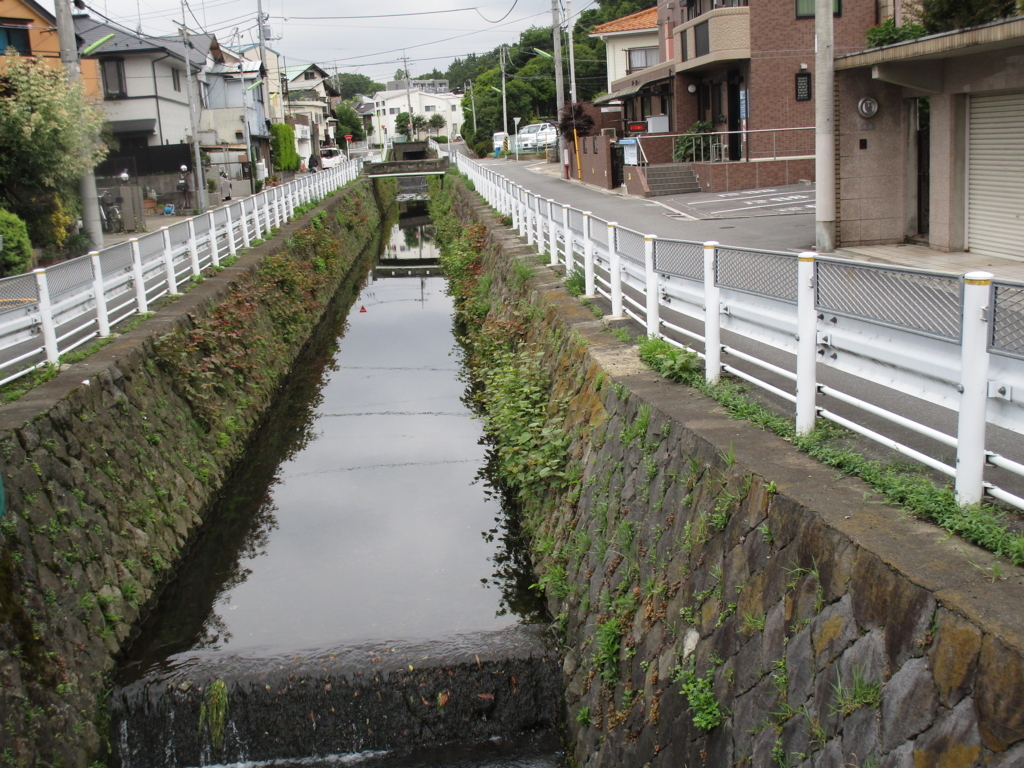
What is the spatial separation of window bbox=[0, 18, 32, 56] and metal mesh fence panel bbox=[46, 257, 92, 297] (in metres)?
21.1

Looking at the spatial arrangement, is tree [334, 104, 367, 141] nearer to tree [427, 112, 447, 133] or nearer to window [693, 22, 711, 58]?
tree [427, 112, 447, 133]

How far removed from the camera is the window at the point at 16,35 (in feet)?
89.9

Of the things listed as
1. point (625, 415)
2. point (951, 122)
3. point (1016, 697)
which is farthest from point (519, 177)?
point (1016, 697)

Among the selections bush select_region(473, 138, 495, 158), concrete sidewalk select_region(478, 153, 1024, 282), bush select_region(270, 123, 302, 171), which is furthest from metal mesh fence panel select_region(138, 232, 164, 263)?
bush select_region(473, 138, 495, 158)

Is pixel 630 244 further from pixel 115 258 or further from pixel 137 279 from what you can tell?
pixel 137 279

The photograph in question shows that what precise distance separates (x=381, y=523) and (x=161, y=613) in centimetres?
266

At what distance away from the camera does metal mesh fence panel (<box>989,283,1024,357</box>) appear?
359 cm

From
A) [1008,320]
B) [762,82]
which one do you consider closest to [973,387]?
[1008,320]

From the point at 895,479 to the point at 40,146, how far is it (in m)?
21.7

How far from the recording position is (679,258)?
7484mm

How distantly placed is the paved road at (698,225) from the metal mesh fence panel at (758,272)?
28.9 feet

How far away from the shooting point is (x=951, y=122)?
554 inches

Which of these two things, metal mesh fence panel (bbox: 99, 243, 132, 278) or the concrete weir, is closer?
the concrete weir

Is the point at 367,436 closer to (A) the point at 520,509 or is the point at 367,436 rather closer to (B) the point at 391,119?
(A) the point at 520,509
